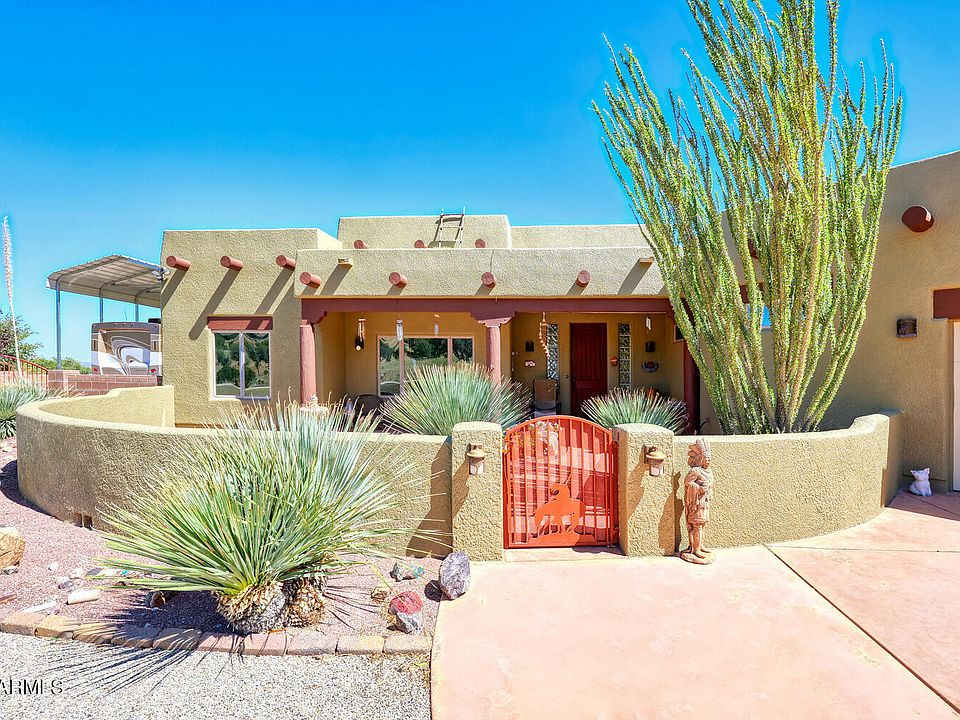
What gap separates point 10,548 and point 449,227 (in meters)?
12.1

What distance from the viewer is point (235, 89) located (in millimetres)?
16438

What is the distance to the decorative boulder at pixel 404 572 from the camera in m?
4.51

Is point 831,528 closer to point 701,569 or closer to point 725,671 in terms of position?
point 701,569

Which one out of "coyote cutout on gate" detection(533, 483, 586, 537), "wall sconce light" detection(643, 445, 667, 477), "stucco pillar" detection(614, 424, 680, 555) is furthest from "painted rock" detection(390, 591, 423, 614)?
"wall sconce light" detection(643, 445, 667, 477)

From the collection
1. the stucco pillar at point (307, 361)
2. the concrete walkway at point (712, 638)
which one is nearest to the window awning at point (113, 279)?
the stucco pillar at point (307, 361)

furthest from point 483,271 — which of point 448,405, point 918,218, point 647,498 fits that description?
point 918,218

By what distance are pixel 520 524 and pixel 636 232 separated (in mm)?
11597

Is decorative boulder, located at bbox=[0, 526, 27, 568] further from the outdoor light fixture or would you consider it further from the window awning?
the window awning

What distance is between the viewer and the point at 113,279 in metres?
14.5

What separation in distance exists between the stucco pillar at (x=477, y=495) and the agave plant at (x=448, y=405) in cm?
202

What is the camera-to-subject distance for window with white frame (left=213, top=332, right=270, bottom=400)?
1168 centimetres

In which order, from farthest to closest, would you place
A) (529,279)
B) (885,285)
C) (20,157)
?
(20,157) < (529,279) < (885,285)

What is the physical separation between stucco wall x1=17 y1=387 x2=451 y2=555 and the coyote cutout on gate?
100cm

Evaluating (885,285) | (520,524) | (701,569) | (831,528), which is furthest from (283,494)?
(885,285)
